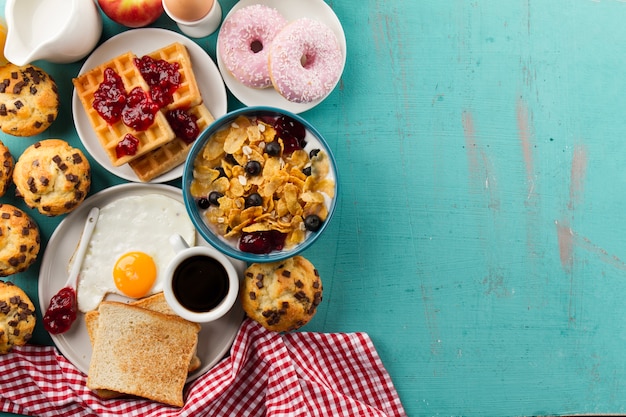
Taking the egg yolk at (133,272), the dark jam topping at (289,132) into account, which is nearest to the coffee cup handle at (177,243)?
the egg yolk at (133,272)

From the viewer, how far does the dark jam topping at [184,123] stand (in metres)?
2.04

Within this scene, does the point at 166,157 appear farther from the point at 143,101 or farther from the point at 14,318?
the point at 14,318

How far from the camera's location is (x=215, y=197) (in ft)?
6.20

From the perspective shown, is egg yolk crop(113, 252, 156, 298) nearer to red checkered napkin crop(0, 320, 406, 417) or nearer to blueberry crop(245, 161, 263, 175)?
red checkered napkin crop(0, 320, 406, 417)

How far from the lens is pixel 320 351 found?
2.17 meters

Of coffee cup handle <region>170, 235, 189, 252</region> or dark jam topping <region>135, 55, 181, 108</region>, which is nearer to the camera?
coffee cup handle <region>170, 235, 189, 252</region>

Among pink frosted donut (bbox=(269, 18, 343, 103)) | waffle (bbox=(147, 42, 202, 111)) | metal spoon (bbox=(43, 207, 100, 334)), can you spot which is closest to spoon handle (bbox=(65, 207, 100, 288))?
metal spoon (bbox=(43, 207, 100, 334))

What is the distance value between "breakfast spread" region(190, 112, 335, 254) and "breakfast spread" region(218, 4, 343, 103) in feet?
0.55

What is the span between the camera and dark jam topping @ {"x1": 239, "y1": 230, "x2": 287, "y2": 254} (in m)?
1.87

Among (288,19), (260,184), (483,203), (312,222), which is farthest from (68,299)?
(483,203)

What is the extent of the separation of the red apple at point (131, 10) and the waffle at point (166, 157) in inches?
13.6

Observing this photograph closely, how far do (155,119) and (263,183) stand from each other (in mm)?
445

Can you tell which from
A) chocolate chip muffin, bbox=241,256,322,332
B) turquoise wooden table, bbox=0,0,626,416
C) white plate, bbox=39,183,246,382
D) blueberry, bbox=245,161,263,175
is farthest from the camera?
turquoise wooden table, bbox=0,0,626,416

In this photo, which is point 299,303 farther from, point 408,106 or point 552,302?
point 552,302
